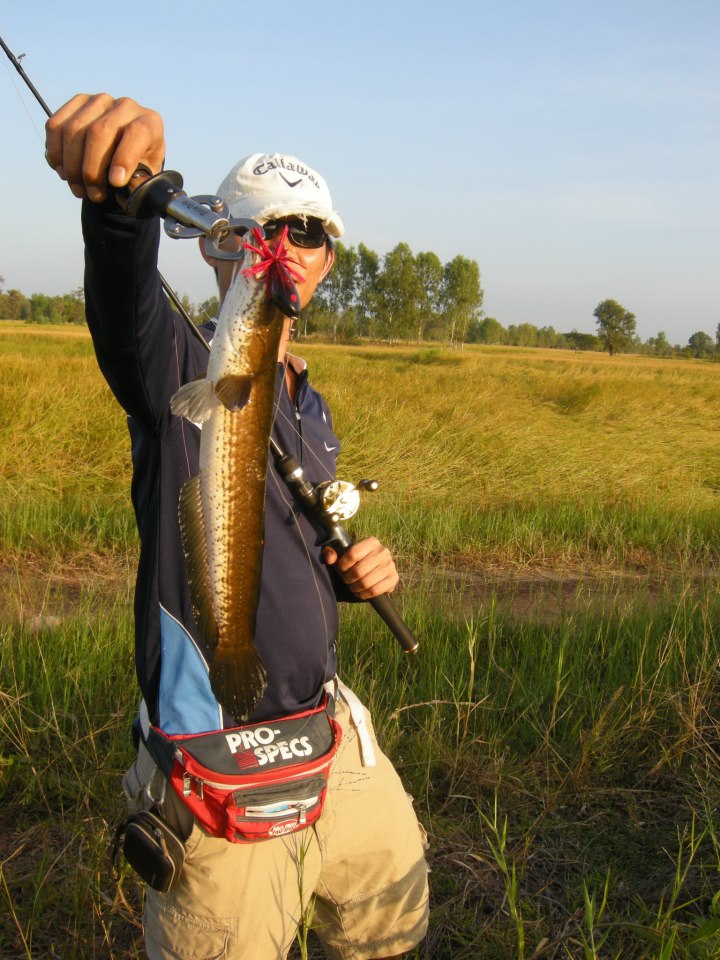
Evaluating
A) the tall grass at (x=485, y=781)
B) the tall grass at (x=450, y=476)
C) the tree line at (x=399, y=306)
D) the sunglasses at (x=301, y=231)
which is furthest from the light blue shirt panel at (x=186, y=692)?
the tree line at (x=399, y=306)

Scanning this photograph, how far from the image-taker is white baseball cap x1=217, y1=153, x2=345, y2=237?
205cm

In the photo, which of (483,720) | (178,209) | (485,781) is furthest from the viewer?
(483,720)

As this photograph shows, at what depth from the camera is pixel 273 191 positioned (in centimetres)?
206

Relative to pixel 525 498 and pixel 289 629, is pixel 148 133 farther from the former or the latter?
pixel 525 498

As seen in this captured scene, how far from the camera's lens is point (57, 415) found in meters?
8.45

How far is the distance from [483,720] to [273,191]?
7.63 feet

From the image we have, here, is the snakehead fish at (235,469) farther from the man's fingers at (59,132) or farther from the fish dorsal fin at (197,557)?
the man's fingers at (59,132)

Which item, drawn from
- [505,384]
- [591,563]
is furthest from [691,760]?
[505,384]

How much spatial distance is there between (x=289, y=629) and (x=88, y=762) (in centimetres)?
154

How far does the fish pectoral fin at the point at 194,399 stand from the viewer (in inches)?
51.1

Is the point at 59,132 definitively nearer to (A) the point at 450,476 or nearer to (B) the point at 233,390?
(B) the point at 233,390

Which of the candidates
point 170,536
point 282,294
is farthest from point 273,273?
point 170,536

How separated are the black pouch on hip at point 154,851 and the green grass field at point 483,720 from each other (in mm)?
671

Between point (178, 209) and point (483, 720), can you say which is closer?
point (178, 209)
